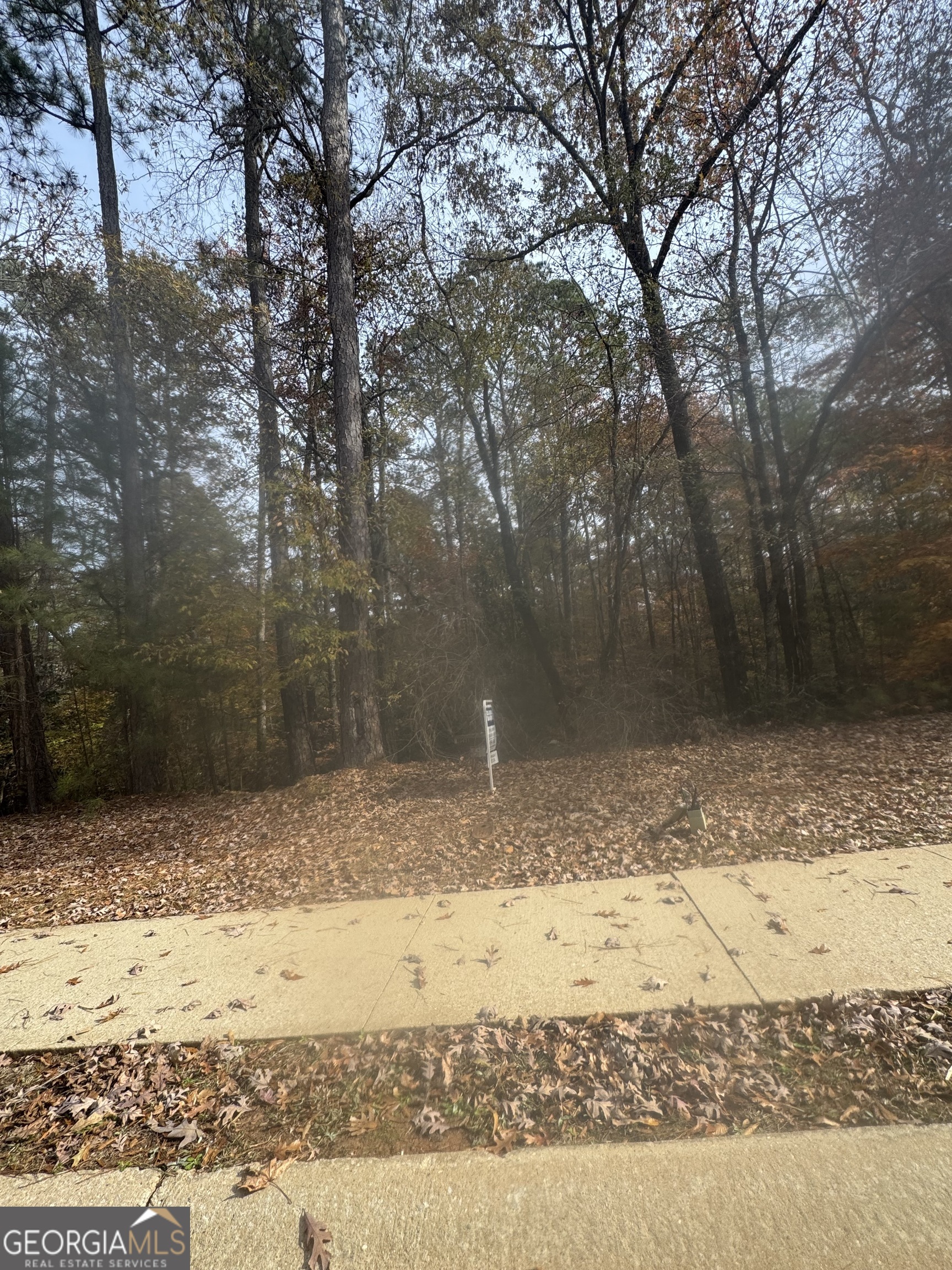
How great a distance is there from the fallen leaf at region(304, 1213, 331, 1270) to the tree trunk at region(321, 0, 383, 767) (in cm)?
696

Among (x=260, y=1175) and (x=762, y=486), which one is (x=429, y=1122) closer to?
(x=260, y=1175)

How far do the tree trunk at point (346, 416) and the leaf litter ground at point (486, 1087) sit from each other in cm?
610

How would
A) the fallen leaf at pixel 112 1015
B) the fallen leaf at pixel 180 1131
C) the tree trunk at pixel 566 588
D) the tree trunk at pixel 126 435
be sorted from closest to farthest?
the fallen leaf at pixel 180 1131 < the fallen leaf at pixel 112 1015 < the tree trunk at pixel 126 435 < the tree trunk at pixel 566 588

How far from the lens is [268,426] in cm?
1034

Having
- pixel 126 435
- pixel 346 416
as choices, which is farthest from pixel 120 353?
pixel 346 416

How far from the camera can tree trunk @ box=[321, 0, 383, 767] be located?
9.11 m

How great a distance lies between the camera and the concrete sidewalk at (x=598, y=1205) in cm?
187

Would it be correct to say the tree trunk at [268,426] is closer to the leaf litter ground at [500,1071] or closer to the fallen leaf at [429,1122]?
the leaf litter ground at [500,1071]

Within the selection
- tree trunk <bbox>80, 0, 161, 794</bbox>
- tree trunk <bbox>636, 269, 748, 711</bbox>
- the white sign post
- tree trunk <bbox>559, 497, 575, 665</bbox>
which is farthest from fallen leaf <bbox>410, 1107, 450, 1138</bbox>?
tree trunk <bbox>559, 497, 575, 665</bbox>

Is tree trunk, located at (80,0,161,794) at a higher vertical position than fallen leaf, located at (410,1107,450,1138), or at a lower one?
higher

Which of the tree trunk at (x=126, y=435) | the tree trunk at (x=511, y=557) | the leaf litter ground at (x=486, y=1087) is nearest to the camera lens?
the leaf litter ground at (x=486, y=1087)

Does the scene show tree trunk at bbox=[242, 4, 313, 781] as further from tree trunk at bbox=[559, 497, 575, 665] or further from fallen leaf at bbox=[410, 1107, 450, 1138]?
fallen leaf at bbox=[410, 1107, 450, 1138]

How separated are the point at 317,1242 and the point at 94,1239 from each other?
2.73ft

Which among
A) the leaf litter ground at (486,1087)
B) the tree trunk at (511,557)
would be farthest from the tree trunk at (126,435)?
the leaf litter ground at (486,1087)
